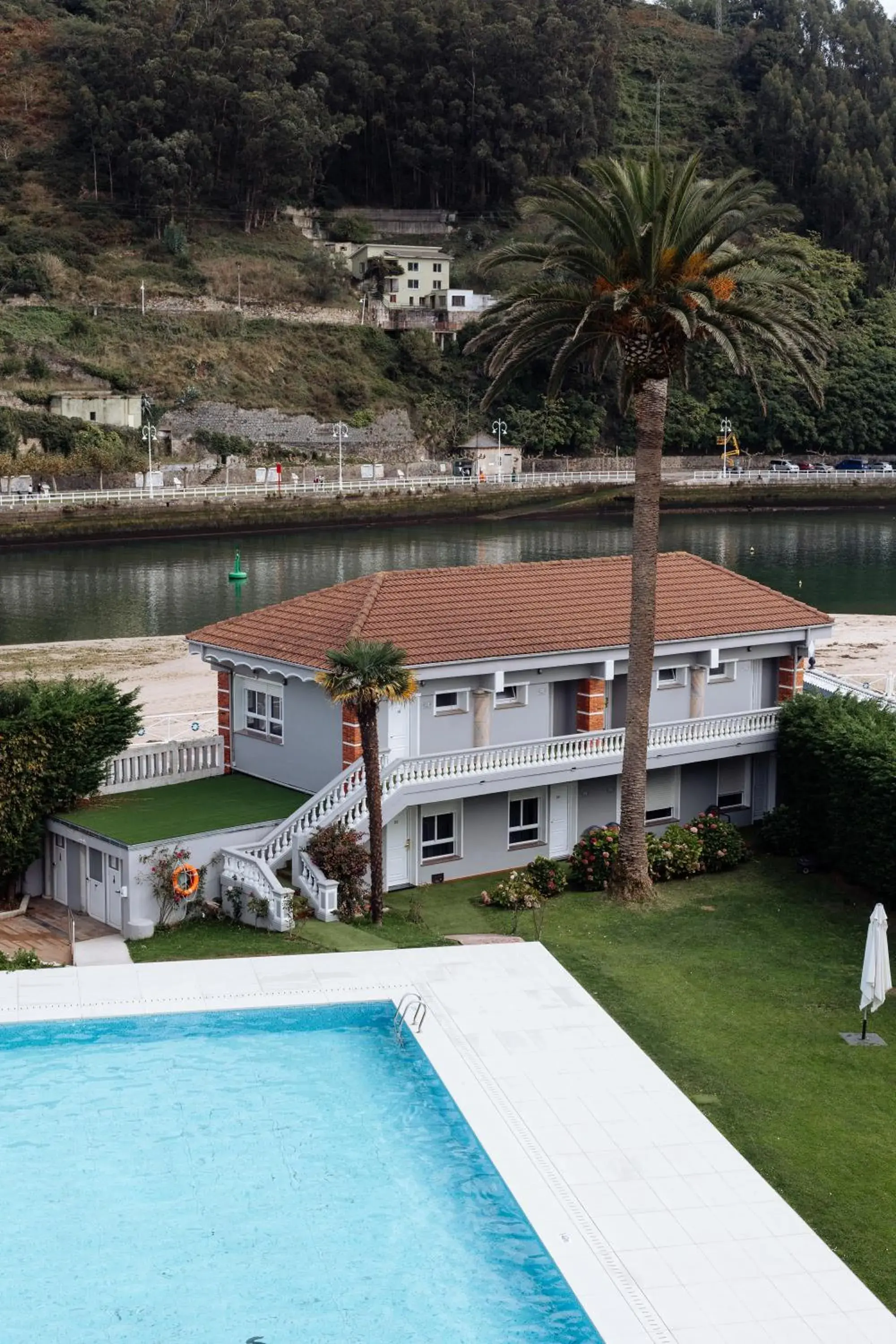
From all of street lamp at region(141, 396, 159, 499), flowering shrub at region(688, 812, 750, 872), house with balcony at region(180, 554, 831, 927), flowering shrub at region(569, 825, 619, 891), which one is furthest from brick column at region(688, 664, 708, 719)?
street lamp at region(141, 396, 159, 499)

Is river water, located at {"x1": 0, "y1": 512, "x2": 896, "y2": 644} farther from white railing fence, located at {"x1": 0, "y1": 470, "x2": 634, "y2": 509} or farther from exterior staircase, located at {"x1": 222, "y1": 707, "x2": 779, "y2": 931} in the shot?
exterior staircase, located at {"x1": 222, "y1": 707, "x2": 779, "y2": 931}

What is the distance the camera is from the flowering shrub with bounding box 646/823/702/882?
26.4 m

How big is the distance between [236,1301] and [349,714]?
13.4 metres

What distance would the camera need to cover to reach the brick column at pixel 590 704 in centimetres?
2842

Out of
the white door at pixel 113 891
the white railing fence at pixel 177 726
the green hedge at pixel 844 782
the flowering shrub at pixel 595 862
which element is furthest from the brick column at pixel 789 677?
the white door at pixel 113 891

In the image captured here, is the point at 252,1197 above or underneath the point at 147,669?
above

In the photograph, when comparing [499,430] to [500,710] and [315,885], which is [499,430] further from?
[315,885]

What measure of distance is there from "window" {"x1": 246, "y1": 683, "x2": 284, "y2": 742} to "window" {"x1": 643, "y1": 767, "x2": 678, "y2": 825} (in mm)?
6627

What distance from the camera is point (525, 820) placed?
27375 millimetres

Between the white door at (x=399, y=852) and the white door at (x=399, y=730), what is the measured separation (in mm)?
1006

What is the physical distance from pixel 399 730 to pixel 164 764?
4314mm

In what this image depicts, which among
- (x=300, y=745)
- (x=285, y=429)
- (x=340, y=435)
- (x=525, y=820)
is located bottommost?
(x=525, y=820)

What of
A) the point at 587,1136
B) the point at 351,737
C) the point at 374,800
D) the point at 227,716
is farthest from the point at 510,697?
the point at 587,1136

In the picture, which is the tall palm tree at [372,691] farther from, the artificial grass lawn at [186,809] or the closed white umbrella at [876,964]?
the closed white umbrella at [876,964]
